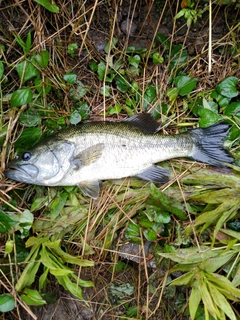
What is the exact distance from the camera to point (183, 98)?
11.6 ft

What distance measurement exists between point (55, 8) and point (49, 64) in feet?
1.53

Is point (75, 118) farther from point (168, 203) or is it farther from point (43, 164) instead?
point (168, 203)

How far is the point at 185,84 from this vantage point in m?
3.46

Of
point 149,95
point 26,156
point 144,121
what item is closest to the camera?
point 26,156

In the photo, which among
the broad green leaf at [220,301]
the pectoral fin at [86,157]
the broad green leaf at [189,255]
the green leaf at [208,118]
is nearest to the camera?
the broad green leaf at [220,301]

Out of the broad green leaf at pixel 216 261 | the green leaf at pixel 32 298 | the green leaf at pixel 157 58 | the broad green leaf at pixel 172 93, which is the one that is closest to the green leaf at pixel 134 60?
the green leaf at pixel 157 58

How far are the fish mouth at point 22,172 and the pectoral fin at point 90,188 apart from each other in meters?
0.40

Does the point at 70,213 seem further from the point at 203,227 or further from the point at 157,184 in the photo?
the point at 203,227

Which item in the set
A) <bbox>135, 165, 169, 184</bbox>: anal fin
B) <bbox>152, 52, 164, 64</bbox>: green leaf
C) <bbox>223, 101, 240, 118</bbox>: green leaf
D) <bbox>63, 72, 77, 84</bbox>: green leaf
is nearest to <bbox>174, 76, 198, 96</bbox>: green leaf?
<bbox>152, 52, 164, 64</bbox>: green leaf

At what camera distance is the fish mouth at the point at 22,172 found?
3.13 meters

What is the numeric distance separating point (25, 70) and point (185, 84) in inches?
55.2

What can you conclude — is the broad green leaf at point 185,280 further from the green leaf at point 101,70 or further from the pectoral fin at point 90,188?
the green leaf at point 101,70

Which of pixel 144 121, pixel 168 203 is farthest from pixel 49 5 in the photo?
pixel 168 203

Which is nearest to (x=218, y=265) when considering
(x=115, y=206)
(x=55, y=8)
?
(x=115, y=206)
